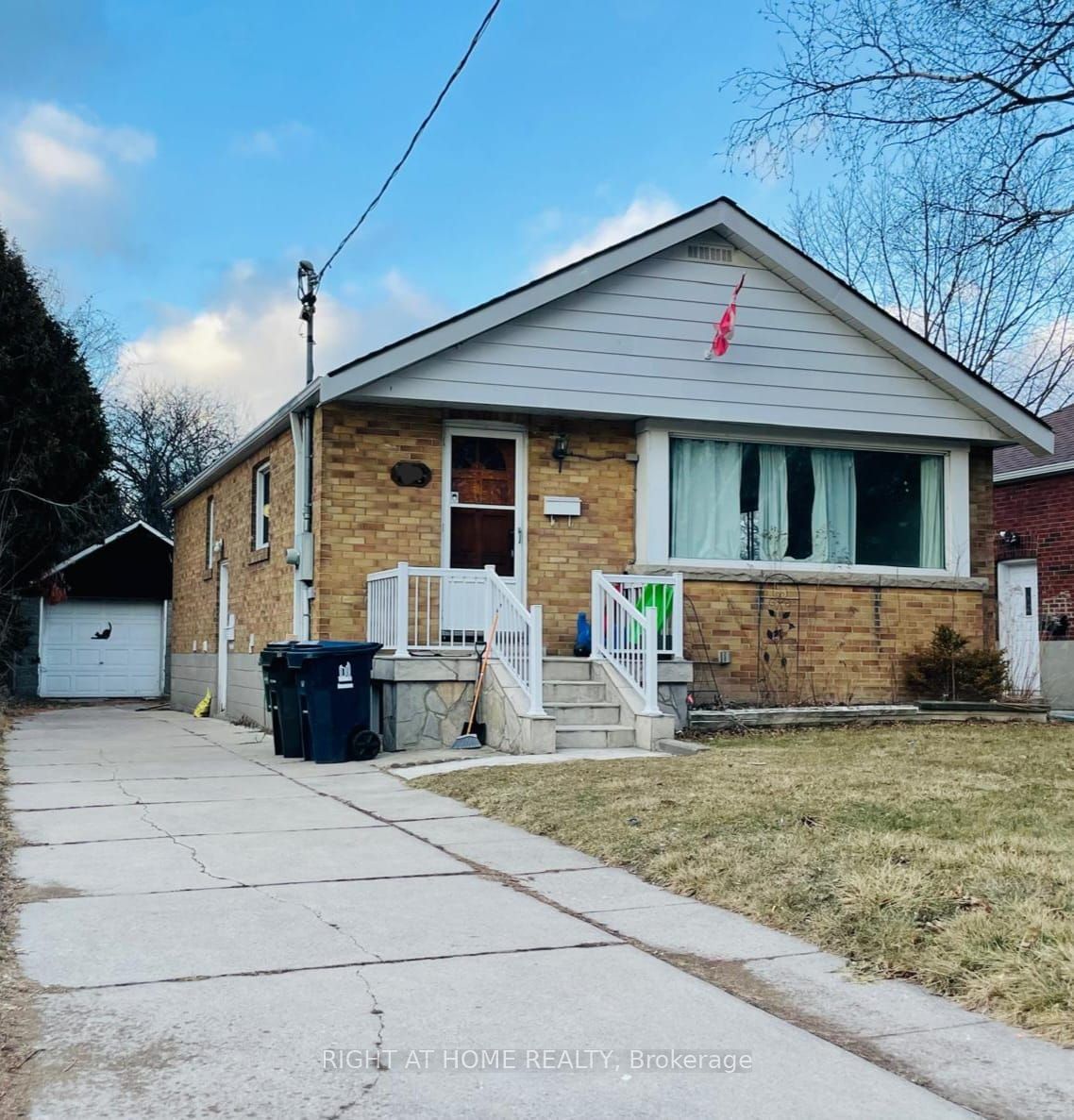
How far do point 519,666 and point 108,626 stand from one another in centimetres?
1805

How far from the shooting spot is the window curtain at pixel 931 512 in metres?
14.8

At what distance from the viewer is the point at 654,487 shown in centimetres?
1373

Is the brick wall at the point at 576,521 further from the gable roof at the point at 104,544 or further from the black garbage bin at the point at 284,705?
the gable roof at the point at 104,544

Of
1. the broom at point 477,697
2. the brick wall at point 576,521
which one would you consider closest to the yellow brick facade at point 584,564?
the brick wall at point 576,521

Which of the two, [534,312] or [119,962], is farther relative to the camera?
[534,312]

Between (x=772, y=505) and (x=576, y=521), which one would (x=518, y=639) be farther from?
(x=772, y=505)

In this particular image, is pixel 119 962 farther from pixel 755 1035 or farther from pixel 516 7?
pixel 516 7

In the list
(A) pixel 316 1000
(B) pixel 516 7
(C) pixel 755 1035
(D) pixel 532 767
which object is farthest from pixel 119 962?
(B) pixel 516 7

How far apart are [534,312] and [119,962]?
965 cm

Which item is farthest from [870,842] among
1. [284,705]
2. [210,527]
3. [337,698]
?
[210,527]

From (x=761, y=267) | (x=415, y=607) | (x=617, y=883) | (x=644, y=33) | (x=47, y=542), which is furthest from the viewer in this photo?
(x=47, y=542)

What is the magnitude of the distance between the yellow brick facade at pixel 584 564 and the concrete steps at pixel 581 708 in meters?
0.99

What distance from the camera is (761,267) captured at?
14180mm

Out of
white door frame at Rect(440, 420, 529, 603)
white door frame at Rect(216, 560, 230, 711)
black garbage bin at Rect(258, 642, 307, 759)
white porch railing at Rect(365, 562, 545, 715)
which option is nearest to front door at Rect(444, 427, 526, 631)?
white door frame at Rect(440, 420, 529, 603)
